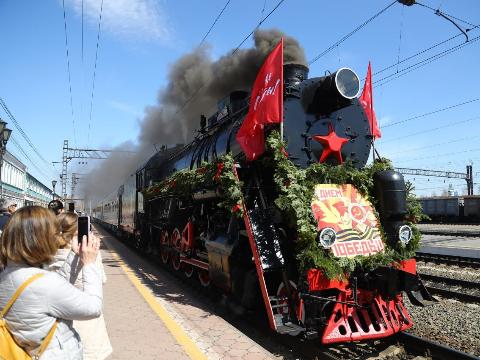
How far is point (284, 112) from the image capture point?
5.29m

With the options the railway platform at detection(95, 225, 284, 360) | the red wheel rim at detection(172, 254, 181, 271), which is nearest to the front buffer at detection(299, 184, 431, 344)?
the railway platform at detection(95, 225, 284, 360)

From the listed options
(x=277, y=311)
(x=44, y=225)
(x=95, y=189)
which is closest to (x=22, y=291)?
(x=44, y=225)

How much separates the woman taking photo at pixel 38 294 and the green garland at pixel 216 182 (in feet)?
10.7

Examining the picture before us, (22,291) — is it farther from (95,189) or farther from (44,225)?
(95,189)

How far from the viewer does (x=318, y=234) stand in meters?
4.53

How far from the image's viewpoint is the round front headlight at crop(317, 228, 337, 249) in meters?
4.45

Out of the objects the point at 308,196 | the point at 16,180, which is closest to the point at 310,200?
the point at 308,196

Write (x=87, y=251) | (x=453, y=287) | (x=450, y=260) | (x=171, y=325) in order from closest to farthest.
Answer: (x=87, y=251) → (x=171, y=325) → (x=453, y=287) → (x=450, y=260)

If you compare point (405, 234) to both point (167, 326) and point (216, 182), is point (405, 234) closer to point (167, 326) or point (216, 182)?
point (216, 182)

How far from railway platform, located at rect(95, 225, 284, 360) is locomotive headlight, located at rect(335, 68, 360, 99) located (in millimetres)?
3254

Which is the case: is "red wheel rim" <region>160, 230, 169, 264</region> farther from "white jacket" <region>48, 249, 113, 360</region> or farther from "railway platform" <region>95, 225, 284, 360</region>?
"white jacket" <region>48, 249, 113, 360</region>

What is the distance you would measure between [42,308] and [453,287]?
8.09 meters

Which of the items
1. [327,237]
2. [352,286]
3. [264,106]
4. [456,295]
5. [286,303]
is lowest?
[456,295]

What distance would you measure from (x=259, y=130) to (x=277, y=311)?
7.18 ft
